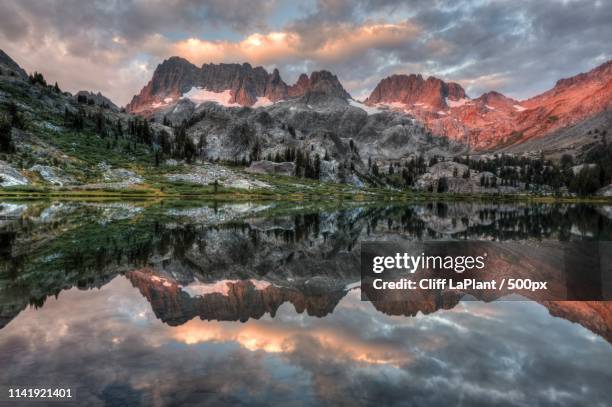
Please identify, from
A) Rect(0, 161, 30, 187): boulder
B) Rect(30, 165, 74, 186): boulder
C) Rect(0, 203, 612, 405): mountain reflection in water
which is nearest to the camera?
Rect(0, 203, 612, 405): mountain reflection in water

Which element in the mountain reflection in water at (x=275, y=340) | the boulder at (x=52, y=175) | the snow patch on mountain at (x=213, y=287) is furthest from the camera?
the boulder at (x=52, y=175)

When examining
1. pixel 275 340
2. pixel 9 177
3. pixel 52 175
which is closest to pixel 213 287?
pixel 275 340

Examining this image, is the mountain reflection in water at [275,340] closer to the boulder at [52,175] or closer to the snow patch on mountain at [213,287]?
the snow patch on mountain at [213,287]

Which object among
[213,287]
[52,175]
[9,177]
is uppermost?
[52,175]

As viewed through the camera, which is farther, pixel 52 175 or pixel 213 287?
pixel 52 175

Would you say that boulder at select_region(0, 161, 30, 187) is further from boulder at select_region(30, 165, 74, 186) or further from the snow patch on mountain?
the snow patch on mountain

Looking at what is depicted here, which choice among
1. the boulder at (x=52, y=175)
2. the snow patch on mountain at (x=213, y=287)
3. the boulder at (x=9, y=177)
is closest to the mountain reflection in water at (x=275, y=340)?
the snow patch on mountain at (x=213, y=287)

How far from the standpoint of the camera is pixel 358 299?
18781mm

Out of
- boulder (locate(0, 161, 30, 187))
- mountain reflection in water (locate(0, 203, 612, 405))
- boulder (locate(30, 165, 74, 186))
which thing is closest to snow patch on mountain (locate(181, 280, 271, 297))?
mountain reflection in water (locate(0, 203, 612, 405))

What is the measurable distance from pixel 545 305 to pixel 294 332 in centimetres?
1162

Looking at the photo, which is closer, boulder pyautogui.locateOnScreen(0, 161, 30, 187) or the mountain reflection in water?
the mountain reflection in water

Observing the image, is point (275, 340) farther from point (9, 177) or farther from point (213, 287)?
point (9, 177)

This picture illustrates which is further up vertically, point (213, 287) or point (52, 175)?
point (52, 175)

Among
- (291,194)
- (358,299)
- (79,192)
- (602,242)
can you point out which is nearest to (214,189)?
(291,194)
